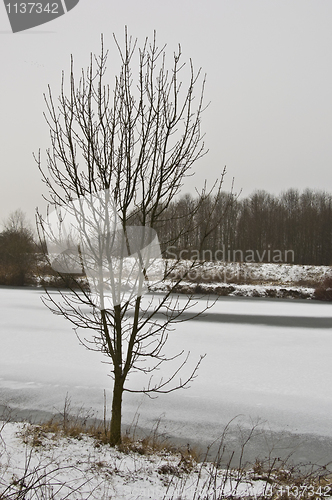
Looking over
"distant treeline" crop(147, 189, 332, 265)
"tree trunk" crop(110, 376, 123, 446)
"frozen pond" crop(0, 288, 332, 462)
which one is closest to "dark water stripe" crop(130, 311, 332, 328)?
"frozen pond" crop(0, 288, 332, 462)

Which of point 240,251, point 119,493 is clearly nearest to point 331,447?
point 119,493

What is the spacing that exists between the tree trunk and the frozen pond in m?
1.48

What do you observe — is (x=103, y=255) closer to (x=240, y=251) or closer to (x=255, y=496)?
(x=255, y=496)

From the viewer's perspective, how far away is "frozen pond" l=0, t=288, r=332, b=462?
611cm

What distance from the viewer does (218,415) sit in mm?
6402

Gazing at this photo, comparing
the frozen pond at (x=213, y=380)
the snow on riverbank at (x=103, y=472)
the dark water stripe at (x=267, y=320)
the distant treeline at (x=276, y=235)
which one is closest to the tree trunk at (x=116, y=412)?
the snow on riverbank at (x=103, y=472)

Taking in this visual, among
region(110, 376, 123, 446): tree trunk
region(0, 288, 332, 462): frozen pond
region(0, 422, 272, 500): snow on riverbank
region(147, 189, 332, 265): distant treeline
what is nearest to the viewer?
→ region(0, 422, 272, 500): snow on riverbank

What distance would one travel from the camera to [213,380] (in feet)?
26.7

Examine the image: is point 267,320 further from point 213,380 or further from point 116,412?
point 116,412

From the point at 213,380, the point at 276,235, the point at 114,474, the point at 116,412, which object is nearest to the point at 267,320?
the point at 213,380

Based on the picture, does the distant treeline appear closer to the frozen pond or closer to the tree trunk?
the frozen pond

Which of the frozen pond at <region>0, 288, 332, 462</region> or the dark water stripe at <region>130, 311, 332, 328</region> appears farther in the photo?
the dark water stripe at <region>130, 311, 332, 328</region>

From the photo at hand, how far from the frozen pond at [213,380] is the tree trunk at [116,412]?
1478 millimetres

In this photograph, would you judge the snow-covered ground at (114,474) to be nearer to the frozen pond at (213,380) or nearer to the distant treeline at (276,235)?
the frozen pond at (213,380)
